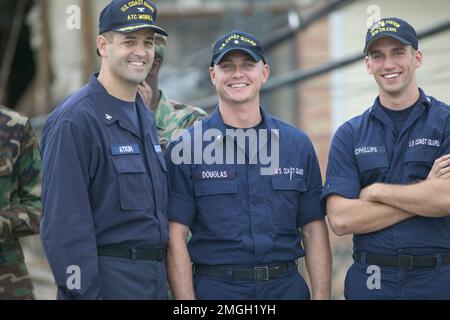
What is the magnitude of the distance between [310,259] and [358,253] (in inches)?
10.0

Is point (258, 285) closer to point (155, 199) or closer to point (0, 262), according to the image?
point (155, 199)

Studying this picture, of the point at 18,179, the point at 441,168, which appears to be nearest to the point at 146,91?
the point at 18,179

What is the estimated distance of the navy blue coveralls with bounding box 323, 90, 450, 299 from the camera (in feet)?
14.0

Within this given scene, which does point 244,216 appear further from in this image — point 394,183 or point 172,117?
point 172,117

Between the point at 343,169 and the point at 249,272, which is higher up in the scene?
the point at 343,169

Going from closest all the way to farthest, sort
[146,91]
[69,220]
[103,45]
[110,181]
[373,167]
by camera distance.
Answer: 1. [69,220]
2. [110,181]
3. [103,45]
4. [373,167]
5. [146,91]

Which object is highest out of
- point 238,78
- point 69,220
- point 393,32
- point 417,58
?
point 393,32

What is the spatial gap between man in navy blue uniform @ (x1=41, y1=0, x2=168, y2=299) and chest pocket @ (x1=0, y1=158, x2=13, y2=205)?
31.0 inches

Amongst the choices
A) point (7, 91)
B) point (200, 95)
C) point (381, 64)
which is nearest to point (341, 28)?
point (200, 95)

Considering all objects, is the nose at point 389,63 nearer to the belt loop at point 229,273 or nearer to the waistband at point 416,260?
the waistband at point 416,260

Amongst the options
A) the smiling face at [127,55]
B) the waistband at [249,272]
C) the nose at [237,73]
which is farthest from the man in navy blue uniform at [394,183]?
the smiling face at [127,55]

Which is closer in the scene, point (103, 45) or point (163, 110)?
point (103, 45)

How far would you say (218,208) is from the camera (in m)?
4.43

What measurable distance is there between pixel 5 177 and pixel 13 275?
53 centimetres
